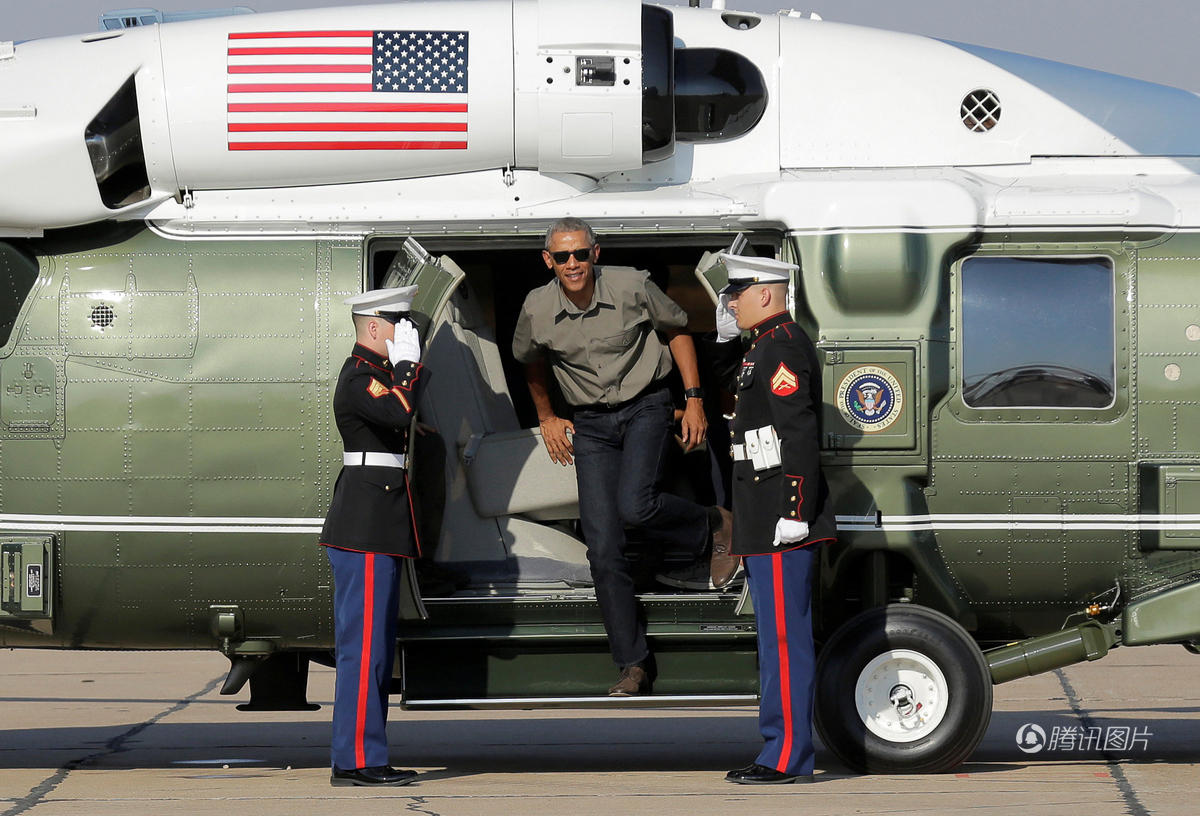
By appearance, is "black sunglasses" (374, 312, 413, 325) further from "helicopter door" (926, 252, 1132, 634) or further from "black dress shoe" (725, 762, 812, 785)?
"black dress shoe" (725, 762, 812, 785)

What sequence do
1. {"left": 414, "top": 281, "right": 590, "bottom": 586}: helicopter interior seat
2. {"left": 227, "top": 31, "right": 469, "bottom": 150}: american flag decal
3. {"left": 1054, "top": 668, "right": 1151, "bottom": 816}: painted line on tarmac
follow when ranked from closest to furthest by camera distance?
{"left": 1054, "top": 668, "right": 1151, "bottom": 816}: painted line on tarmac, {"left": 227, "top": 31, "right": 469, "bottom": 150}: american flag decal, {"left": 414, "top": 281, "right": 590, "bottom": 586}: helicopter interior seat

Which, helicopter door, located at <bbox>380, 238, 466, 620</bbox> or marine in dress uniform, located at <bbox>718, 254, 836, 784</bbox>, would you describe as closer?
marine in dress uniform, located at <bbox>718, 254, 836, 784</bbox>

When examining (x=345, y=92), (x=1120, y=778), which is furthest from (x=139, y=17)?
(x=1120, y=778)

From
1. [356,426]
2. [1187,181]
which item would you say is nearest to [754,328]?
[356,426]

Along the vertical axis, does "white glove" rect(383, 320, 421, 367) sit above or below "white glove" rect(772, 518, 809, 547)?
above

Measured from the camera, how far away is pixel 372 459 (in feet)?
23.2

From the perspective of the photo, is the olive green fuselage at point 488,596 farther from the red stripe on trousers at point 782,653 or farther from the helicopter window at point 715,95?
the helicopter window at point 715,95

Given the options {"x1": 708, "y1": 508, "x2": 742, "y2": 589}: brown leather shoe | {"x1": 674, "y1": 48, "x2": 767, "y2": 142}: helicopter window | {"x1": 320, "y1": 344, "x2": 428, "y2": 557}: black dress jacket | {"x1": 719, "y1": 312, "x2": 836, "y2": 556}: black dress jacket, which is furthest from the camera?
{"x1": 674, "y1": 48, "x2": 767, "y2": 142}: helicopter window

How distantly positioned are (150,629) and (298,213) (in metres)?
2.05

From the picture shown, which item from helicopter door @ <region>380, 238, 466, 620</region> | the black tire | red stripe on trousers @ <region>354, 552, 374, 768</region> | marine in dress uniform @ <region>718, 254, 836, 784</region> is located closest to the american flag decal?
helicopter door @ <region>380, 238, 466, 620</region>

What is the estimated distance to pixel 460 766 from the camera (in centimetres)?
827

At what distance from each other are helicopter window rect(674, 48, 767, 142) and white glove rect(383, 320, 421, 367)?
5.67ft

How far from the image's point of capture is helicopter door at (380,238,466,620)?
725cm

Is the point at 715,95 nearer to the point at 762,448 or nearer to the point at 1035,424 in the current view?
the point at 762,448
